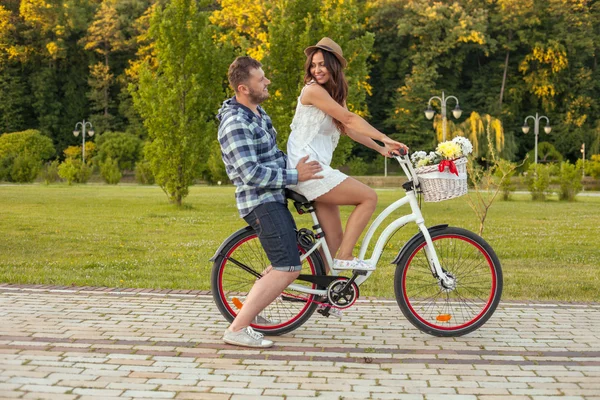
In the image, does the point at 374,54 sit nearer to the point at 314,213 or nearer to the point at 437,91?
the point at 437,91

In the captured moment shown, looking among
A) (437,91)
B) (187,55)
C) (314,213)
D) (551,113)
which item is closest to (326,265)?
(314,213)

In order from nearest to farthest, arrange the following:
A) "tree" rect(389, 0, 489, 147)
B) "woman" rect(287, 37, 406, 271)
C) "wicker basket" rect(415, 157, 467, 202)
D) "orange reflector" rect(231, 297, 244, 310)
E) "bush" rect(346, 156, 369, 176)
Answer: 1. "woman" rect(287, 37, 406, 271)
2. "wicker basket" rect(415, 157, 467, 202)
3. "orange reflector" rect(231, 297, 244, 310)
4. "bush" rect(346, 156, 369, 176)
5. "tree" rect(389, 0, 489, 147)

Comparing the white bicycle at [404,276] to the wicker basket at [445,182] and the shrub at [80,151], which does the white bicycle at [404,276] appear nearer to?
the wicker basket at [445,182]

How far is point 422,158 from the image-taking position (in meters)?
5.84

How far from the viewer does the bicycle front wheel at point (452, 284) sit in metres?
5.76

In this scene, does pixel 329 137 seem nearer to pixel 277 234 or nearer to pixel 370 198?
pixel 370 198

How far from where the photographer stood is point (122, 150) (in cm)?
5825

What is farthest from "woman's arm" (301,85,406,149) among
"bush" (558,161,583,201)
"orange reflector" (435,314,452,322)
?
"bush" (558,161,583,201)

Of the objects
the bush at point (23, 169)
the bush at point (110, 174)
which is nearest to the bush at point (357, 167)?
the bush at point (110, 174)

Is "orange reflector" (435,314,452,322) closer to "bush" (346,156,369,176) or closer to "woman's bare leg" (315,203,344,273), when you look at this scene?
"woman's bare leg" (315,203,344,273)

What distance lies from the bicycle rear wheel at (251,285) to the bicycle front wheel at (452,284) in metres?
0.65

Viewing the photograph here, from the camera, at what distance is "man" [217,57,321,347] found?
5.39 meters

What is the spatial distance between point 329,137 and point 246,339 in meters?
1.42

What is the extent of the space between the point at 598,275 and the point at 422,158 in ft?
16.8
